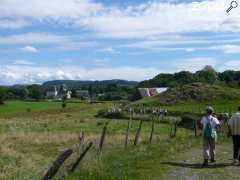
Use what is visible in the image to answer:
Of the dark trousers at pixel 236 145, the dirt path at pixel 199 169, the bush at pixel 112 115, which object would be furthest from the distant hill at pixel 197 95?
the dark trousers at pixel 236 145

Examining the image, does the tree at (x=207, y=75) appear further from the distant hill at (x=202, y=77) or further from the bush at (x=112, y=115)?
the bush at (x=112, y=115)

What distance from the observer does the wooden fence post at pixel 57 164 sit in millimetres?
12609

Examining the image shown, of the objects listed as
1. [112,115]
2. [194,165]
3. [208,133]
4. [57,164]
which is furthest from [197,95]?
[57,164]

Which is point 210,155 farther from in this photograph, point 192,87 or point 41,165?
point 192,87

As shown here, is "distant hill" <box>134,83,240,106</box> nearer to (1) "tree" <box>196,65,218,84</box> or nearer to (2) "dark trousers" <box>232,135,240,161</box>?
(1) "tree" <box>196,65,218,84</box>

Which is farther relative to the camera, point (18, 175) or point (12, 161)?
point (12, 161)

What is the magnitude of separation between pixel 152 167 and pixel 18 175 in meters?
4.11

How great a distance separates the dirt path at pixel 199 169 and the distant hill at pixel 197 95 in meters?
59.2

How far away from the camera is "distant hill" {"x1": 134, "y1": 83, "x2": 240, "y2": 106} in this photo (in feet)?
266

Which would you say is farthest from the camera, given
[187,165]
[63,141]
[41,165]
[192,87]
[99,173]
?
[192,87]

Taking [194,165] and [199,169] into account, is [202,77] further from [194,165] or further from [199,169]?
[199,169]

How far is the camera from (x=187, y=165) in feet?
59.2

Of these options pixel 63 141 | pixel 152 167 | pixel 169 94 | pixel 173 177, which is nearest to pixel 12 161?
pixel 152 167

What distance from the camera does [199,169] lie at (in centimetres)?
1706
